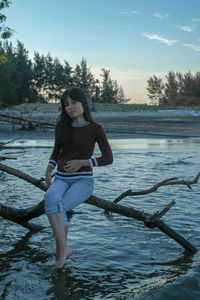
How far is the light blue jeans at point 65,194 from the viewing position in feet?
9.95

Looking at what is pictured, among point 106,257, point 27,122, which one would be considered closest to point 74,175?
point 106,257

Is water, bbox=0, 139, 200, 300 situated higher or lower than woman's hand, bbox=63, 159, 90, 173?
lower

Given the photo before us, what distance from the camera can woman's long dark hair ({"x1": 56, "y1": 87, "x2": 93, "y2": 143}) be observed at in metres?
3.30

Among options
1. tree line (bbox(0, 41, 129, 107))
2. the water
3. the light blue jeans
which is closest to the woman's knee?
the light blue jeans

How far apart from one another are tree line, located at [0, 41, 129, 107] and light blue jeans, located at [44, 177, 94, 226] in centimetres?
5467

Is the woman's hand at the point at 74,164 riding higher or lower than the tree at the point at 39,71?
lower

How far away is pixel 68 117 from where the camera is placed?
132 inches

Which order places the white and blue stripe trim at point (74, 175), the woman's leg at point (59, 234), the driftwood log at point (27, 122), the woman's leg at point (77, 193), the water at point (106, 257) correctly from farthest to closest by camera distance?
the driftwood log at point (27, 122) < the white and blue stripe trim at point (74, 175) < the woman's leg at point (77, 193) < the woman's leg at point (59, 234) < the water at point (106, 257)

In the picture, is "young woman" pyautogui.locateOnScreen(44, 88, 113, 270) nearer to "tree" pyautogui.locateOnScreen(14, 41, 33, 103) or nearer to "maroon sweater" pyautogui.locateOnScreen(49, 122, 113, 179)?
"maroon sweater" pyautogui.locateOnScreen(49, 122, 113, 179)

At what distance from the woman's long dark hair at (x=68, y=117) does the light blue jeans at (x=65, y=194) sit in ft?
1.28

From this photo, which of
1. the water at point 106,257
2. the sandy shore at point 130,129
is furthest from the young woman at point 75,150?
the sandy shore at point 130,129

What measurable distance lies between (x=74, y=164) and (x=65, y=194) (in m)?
0.27

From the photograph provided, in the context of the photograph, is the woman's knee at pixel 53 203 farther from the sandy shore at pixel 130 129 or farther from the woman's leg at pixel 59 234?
the sandy shore at pixel 130 129

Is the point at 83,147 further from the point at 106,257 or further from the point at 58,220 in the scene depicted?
the point at 106,257
